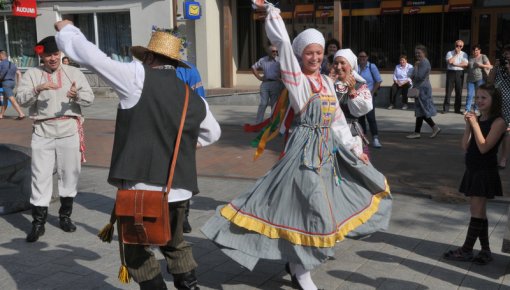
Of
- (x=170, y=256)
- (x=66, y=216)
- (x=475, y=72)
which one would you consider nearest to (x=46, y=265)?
(x=66, y=216)

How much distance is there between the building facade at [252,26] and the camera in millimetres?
18453

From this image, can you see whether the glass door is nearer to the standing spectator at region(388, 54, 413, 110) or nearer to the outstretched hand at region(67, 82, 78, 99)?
the standing spectator at region(388, 54, 413, 110)

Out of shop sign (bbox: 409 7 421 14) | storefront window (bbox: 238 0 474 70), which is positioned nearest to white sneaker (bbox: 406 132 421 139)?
storefront window (bbox: 238 0 474 70)

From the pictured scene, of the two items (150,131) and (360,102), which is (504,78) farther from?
(150,131)

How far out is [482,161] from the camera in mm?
4699

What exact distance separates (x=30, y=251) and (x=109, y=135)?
682 centimetres

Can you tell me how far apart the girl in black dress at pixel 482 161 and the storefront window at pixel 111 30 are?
18.4m

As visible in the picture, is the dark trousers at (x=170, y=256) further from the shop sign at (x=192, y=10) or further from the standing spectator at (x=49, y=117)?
the shop sign at (x=192, y=10)

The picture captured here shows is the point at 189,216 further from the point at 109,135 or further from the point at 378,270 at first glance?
the point at 109,135

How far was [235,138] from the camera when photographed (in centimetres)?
1112

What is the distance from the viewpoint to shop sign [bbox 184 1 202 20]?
1969 cm

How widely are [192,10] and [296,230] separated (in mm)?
16839

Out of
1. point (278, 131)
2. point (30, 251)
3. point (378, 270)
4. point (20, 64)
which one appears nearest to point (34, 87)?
point (30, 251)

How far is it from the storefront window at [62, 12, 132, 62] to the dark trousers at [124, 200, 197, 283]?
18861 millimetres
